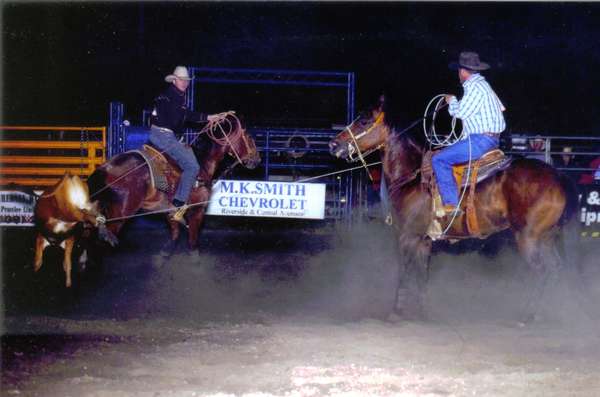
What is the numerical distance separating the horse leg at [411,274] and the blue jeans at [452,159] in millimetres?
591

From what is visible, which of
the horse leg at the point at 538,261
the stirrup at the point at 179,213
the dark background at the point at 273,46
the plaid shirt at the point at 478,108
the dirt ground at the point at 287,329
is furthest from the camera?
the dark background at the point at 273,46

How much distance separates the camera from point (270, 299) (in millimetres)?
7492

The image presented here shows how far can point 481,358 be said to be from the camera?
5.13 metres

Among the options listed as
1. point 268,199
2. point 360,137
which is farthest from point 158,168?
point 268,199

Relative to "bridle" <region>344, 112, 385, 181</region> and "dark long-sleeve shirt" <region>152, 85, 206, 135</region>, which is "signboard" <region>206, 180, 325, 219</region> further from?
"bridle" <region>344, 112, 385, 181</region>

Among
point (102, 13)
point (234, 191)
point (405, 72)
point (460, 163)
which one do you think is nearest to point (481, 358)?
point (460, 163)

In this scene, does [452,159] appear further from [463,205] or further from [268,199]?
[268,199]

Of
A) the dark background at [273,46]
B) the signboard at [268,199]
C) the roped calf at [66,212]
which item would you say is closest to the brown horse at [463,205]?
the roped calf at [66,212]

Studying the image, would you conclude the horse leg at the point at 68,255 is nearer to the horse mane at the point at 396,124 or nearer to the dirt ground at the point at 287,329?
the dirt ground at the point at 287,329

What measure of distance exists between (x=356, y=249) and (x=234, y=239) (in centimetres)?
214

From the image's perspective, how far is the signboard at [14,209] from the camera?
35.9 ft

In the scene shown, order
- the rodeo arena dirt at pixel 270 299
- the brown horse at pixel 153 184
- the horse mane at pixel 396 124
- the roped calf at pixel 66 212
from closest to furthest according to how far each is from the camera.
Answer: the rodeo arena dirt at pixel 270 299, the horse mane at pixel 396 124, the roped calf at pixel 66 212, the brown horse at pixel 153 184

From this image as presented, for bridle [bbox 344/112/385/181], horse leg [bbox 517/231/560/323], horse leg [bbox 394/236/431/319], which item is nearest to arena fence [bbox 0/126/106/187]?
bridle [bbox 344/112/385/181]

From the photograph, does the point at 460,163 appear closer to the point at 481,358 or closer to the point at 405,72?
the point at 481,358
